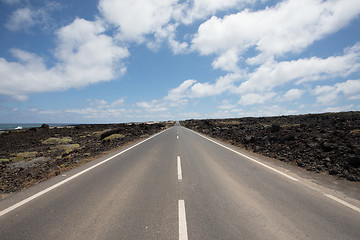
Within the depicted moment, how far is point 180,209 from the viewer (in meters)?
3.76

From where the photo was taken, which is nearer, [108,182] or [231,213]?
[231,213]

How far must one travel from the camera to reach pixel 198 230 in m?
3.03

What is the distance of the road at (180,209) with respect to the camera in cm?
300

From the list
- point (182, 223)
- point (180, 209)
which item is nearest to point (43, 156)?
point (180, 209)

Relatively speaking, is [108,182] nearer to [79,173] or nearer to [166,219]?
[79,173]

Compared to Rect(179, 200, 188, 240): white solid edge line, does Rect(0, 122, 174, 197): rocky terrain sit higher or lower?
lower

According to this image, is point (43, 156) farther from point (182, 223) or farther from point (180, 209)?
point (182, 223)

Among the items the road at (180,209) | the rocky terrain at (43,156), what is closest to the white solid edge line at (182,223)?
the road at (180,209)

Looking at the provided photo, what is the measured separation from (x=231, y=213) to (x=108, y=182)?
13.2ft

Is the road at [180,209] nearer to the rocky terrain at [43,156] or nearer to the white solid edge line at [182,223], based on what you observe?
→ the white solid edge line at [182,223]

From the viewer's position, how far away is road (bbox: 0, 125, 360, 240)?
300cm

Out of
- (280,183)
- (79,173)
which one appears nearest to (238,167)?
(280,183)

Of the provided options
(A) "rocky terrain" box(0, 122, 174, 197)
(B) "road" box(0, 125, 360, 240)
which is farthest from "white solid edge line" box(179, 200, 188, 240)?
(A) "rocky terrain" box(0, 122, 174, 197)

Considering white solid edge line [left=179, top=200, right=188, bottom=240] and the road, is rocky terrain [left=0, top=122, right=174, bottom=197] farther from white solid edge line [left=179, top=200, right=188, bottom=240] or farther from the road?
white solid edge line [left=179, top=200, right=188, bottom=240]
